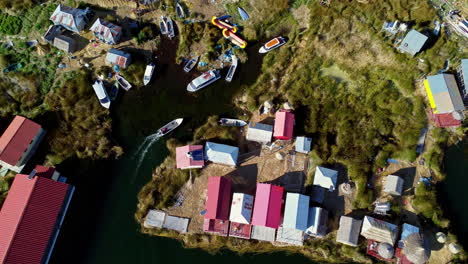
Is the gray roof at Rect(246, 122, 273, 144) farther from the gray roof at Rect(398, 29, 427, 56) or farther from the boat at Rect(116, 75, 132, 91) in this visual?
the gray roof at Rect(398, 29, 427, 56)

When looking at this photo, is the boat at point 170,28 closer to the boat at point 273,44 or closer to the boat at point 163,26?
the boat at point 163,26

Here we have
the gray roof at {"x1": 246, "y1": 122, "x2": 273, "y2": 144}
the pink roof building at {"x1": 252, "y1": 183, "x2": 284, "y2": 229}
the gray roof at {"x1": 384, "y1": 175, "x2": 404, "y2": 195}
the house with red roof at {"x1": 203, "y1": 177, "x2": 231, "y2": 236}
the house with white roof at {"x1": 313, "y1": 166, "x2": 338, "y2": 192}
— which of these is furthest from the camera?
the gray roof at {"x1": 246, "y1": 122, "x2": 273, "y2": 144}

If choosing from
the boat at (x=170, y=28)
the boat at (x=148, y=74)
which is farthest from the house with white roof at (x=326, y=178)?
the boat at (x=170, y=28)

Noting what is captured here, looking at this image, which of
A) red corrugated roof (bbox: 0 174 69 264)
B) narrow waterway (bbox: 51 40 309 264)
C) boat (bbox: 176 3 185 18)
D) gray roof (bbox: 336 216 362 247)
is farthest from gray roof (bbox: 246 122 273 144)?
red corrugated roof (bbox: 0 174 69 264)

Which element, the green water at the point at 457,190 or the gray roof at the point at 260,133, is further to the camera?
the gray roof at the point at 260,133

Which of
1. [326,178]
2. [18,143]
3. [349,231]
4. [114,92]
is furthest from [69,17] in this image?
[349,231]

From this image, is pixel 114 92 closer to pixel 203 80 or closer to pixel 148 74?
pixel 148 74
